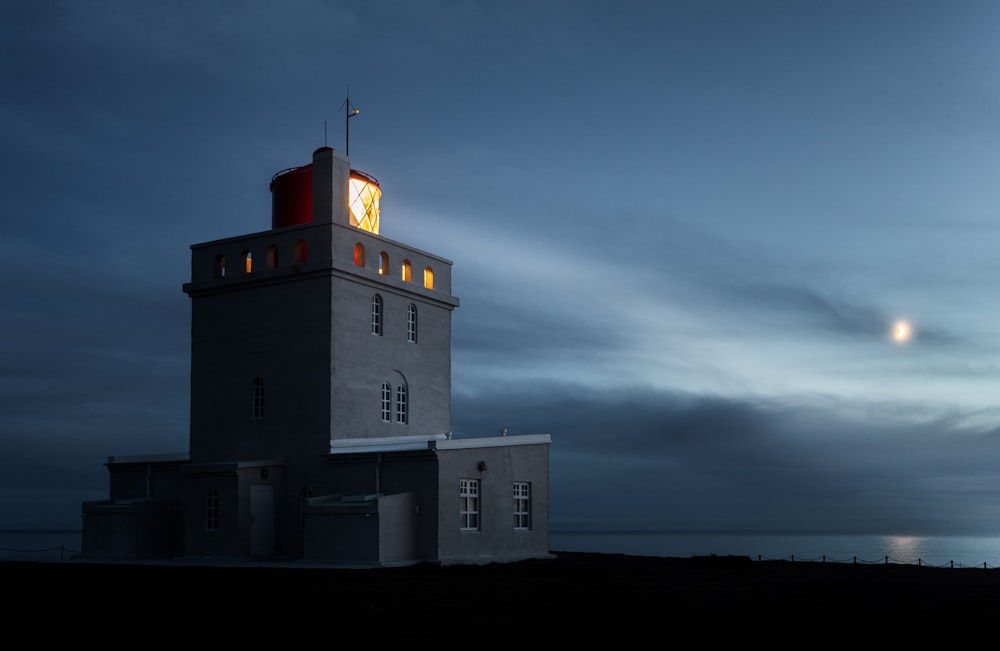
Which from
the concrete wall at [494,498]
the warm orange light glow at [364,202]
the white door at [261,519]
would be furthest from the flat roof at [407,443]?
the warm orange light glow at [364,202]

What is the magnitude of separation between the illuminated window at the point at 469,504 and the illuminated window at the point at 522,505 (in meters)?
1.80

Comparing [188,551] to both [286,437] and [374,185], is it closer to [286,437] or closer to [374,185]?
[286,437]

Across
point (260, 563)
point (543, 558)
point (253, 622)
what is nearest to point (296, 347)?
point (260, 563)

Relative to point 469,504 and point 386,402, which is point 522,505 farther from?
point 386,402

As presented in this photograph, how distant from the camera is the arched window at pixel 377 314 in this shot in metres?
32.2

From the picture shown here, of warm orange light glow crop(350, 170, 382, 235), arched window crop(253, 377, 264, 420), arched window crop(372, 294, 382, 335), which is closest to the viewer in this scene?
arched window crop(253, 377, 264, 420)

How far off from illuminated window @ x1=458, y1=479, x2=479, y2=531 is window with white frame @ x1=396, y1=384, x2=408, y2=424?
16.5 ft

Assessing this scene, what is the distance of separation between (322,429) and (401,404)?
12.4ft

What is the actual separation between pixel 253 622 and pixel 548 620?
15.8ft

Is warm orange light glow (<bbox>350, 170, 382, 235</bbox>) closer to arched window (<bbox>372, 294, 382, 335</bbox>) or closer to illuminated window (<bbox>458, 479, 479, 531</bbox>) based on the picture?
arched window (<bbox>372, 294, 382, 335</bbox>)

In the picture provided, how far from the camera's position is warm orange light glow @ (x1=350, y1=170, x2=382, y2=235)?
33.0 meters

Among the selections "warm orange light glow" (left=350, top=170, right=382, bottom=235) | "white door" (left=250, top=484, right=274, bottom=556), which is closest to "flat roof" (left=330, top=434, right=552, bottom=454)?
"white door" (left=250, top=484, right=274, bottom=556)

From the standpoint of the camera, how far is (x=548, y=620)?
16.7 metres

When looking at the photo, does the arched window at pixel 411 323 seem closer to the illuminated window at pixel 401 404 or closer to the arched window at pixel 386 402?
the illuminated window at pixel 401 404
